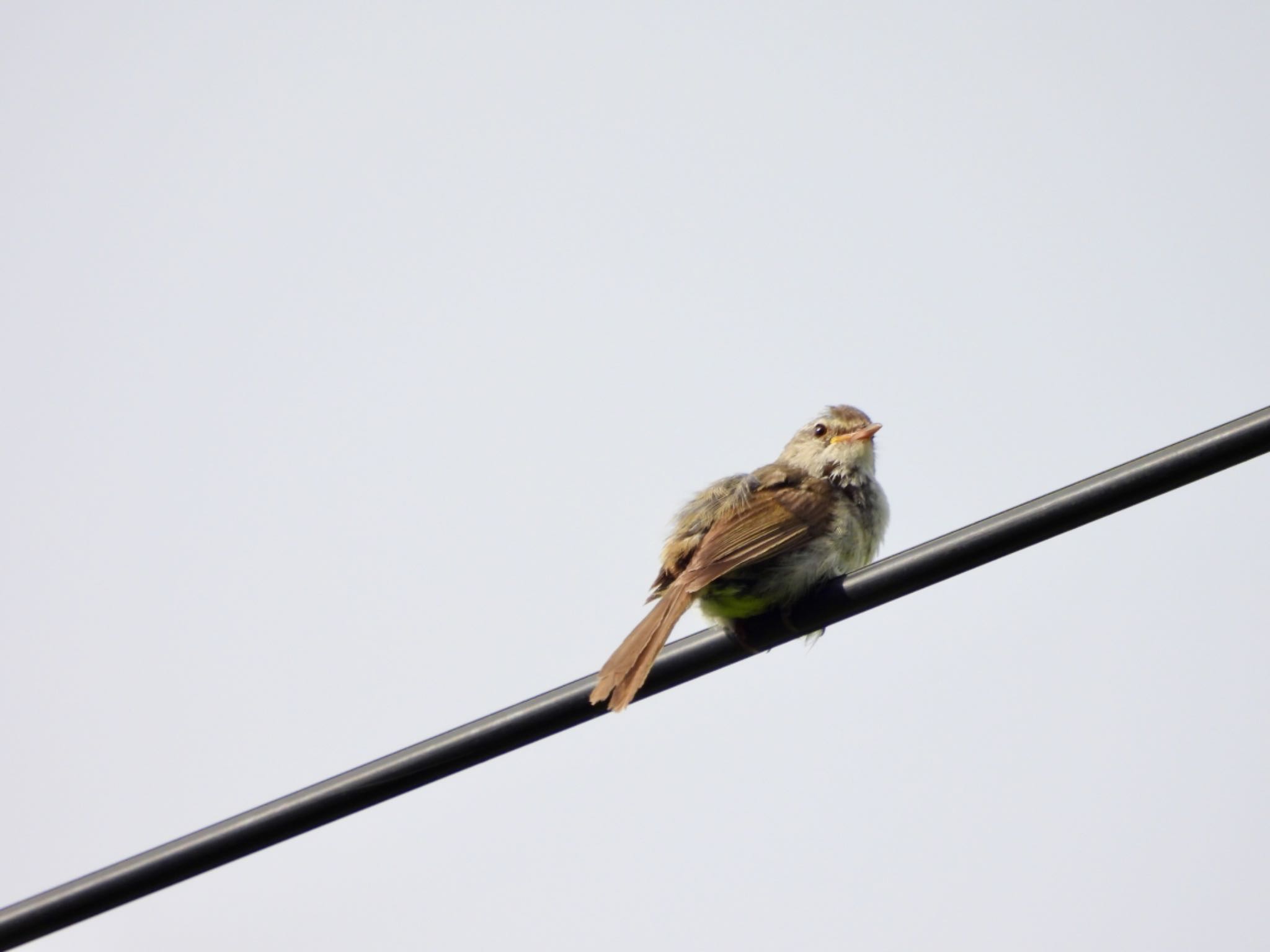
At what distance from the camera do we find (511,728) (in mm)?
4137

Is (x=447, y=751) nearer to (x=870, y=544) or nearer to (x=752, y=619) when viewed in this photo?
(x=752, y=619)

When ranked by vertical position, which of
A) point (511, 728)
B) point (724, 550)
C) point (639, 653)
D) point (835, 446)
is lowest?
point (511, 728)

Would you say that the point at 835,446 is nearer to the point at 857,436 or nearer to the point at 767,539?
the point at 857,436

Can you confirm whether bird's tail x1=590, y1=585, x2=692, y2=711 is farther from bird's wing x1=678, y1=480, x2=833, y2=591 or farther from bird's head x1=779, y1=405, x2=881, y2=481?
bird's head x1=779, y1=405, x2=881, y2=481

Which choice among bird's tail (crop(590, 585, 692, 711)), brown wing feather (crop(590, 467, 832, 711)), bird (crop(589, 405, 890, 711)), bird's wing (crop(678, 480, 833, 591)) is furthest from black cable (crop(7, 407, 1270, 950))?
bird's wing (crop(678, 480, 833, 591))

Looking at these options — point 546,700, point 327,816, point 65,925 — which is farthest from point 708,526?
point 65,925

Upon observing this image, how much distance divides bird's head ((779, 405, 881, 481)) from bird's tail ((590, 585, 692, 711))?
1.85 meters

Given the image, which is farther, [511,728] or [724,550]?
[724,550]

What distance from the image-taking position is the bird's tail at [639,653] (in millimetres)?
4348

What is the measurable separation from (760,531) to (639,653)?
1439 millimetres

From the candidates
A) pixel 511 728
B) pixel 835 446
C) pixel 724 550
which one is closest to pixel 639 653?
pixel 511 728

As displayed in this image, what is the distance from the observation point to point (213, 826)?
411cm

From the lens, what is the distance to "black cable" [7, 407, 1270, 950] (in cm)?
385

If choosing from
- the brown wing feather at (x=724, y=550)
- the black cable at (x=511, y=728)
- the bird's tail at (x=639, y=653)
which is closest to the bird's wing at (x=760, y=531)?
the brown wing feather at (x=724, y=550)
